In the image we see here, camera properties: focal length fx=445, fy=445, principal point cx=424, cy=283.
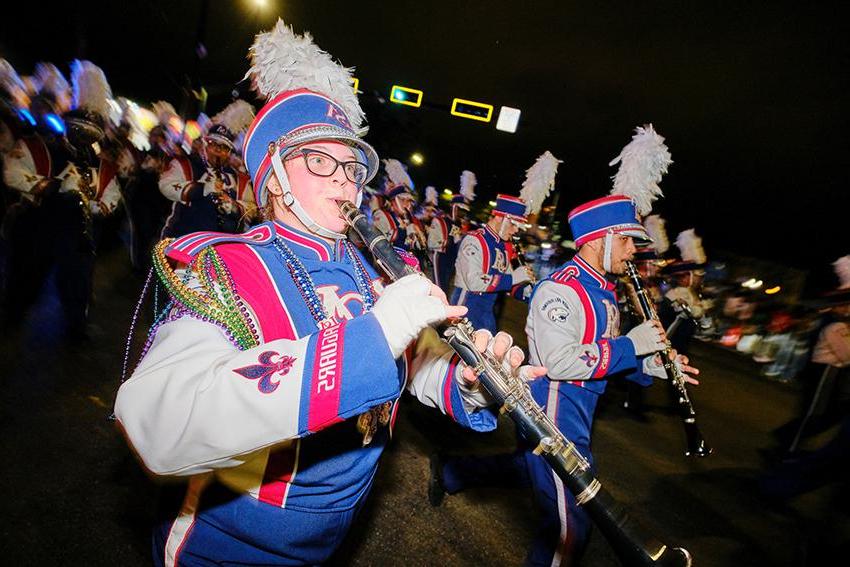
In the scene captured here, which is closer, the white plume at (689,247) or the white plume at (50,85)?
the white plume at (50,85)

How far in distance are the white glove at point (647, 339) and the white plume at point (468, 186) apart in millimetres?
12470

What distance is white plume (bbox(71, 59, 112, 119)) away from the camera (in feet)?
24.9

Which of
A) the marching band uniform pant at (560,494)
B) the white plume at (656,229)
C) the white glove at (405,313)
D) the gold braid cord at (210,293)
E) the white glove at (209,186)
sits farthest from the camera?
the white plume at (656,229)

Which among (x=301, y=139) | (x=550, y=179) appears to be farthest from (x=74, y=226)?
(x=550, y=179)

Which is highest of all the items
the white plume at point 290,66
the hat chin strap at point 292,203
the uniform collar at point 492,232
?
the white plume at point 290,66

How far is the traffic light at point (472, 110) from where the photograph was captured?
40.7 ft

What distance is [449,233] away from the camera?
1509cm

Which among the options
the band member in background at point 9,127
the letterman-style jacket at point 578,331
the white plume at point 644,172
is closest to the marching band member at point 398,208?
the band member in background at point 9,127

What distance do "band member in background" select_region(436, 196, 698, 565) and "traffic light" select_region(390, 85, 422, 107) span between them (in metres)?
10.3

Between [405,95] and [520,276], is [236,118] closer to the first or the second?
[405,95]

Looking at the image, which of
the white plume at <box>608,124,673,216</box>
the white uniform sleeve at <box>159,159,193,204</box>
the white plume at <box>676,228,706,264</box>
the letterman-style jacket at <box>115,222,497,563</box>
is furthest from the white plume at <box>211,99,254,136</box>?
the white plume at <box>676,228,706,264</box>

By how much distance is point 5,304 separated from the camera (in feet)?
19.7

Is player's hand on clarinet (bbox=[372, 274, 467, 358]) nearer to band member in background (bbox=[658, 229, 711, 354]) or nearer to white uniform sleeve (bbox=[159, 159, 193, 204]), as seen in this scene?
white uniform sleeve (bbox=[159, 159, 193, 204])

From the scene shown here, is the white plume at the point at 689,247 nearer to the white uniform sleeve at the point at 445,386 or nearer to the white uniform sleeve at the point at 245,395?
the white uniform sleeve at the point at 445,386
